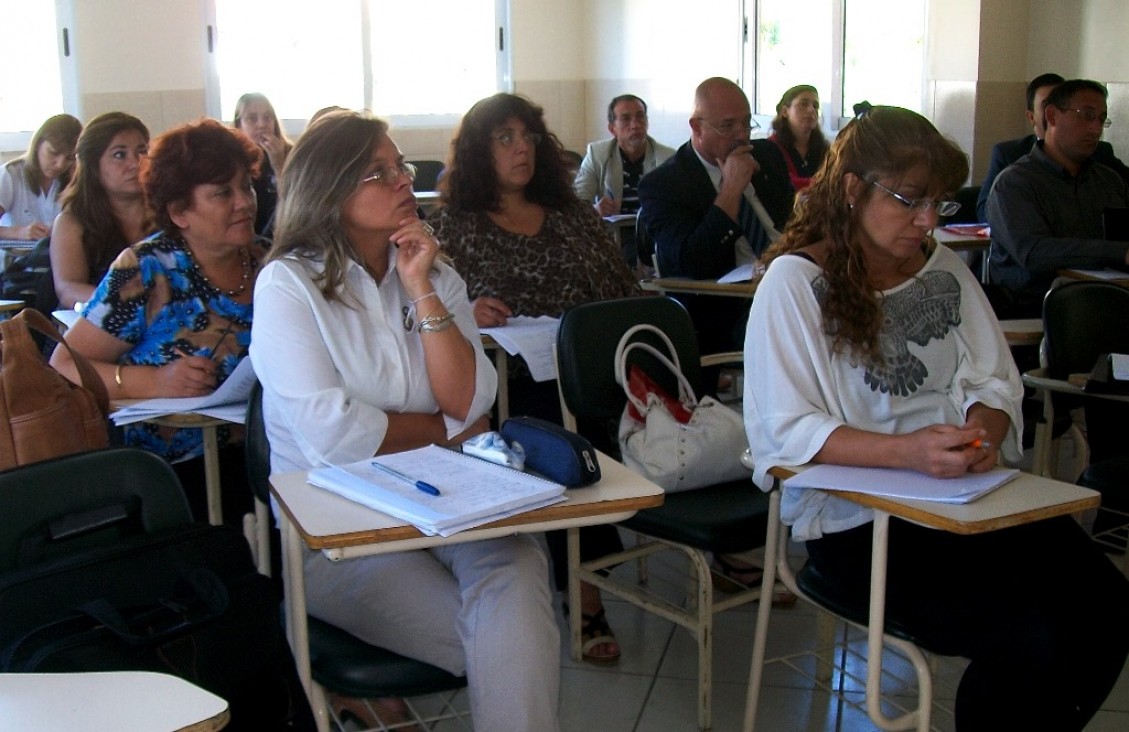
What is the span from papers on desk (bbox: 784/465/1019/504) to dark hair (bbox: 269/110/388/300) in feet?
3.15

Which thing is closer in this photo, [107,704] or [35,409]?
[107,704]

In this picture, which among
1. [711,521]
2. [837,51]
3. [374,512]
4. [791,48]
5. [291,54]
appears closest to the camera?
[374,512]

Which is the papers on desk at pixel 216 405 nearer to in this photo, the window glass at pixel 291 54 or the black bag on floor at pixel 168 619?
the black bag on floor at pixel 168 619

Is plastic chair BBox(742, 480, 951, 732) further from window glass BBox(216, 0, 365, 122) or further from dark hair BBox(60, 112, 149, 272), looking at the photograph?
window glass BBox(216, 0, 365, 122)


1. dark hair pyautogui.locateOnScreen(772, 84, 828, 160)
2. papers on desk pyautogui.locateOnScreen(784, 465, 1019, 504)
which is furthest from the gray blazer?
papers on desk pyautogui.locateOnScreen(784, 465, 1019, 504)

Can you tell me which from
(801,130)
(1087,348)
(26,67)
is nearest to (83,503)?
(1087,348)

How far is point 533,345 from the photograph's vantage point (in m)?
3.10

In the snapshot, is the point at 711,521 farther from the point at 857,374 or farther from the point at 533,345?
the point at 533,345

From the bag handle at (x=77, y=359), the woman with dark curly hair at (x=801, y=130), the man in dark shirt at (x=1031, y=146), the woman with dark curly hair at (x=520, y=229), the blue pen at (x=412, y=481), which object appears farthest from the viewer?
the woman with dark curly hair at (x=801, y=130)

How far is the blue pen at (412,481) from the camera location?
69.1 inches

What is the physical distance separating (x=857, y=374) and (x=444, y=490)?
2.86ft

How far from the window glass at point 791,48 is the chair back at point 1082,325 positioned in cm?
446

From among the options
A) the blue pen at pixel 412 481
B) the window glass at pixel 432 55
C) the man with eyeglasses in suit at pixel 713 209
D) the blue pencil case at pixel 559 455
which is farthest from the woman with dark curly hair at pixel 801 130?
the blue pen at pixel 412 481

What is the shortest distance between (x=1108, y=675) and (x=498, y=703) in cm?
99
